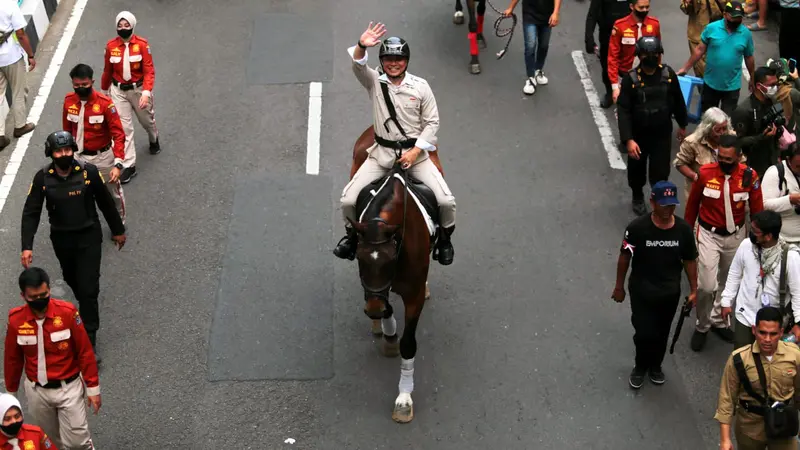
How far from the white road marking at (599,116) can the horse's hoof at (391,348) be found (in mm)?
4459

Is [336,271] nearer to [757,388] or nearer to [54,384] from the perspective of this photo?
[54,384]

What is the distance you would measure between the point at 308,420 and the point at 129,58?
18.5 ft

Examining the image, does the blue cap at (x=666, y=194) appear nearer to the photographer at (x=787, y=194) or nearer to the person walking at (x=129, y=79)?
the photographer at (x=787, y=194)

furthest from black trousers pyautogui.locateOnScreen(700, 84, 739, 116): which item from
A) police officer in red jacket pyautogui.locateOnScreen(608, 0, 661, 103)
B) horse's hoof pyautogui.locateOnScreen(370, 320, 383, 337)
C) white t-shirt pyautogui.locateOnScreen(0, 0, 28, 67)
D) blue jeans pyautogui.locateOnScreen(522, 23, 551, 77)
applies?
white t-shirt pyautogui.locateOnScreen(0, 0, 28, 67)

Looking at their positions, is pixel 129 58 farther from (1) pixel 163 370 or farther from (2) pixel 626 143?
(2) pixel 626 143

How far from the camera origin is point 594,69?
53.9 ft

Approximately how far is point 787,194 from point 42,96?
33.5 ft

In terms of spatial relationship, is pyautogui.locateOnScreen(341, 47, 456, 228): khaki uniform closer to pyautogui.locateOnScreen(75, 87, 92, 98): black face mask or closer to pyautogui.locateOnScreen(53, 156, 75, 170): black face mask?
pyautogui.locateOnScreen(53, 156, 75, 170): black face mask

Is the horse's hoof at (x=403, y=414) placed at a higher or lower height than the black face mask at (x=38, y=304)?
lower

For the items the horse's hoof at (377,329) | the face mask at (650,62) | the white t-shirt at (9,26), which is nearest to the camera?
the horse's hoof at (377,329)

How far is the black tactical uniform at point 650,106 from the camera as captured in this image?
40.7 feet

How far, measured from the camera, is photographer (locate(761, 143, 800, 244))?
10641 mm

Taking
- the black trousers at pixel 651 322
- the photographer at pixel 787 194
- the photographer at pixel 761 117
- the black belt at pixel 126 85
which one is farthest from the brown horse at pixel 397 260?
the black belt at pixel 126 85

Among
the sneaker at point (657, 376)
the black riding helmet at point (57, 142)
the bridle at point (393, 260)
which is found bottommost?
the sneaker at point (657, 376)
